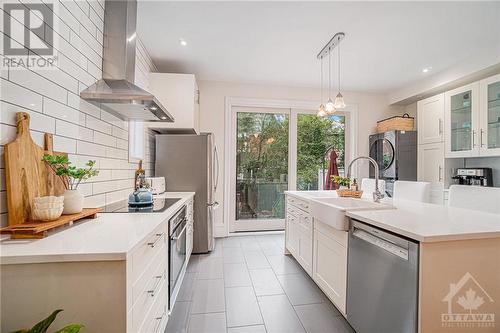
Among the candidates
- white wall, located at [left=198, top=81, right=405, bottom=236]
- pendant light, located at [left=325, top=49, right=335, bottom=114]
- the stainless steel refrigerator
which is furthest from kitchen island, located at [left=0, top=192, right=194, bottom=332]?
white wall, located at [left=198, top=81, right=405, bottom=236]

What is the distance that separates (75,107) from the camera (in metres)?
1.46

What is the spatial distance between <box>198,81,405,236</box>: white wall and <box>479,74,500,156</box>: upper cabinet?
1.66 meters

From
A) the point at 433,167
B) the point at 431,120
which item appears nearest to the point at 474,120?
the point at 431,120

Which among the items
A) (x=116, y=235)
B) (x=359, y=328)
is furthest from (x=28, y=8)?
(x=359, y=328)

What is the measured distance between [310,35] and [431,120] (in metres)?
2.46

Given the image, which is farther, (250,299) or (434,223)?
(250,299)

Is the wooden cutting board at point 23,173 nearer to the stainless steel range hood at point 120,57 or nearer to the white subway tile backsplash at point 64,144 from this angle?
the white subway tile backsplash at point 64,144

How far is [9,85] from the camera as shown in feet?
3.25

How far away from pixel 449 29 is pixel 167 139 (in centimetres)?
344

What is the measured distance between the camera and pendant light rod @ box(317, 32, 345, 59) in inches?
98.0

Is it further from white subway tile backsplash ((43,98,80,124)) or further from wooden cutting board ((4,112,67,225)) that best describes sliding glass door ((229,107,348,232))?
wooden cutting board ((4,112,67,225))

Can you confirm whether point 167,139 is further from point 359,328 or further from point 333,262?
point 359,328

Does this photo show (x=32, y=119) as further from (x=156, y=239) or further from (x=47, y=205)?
(x=156, y=239)

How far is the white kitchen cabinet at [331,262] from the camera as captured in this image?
1679 mm
